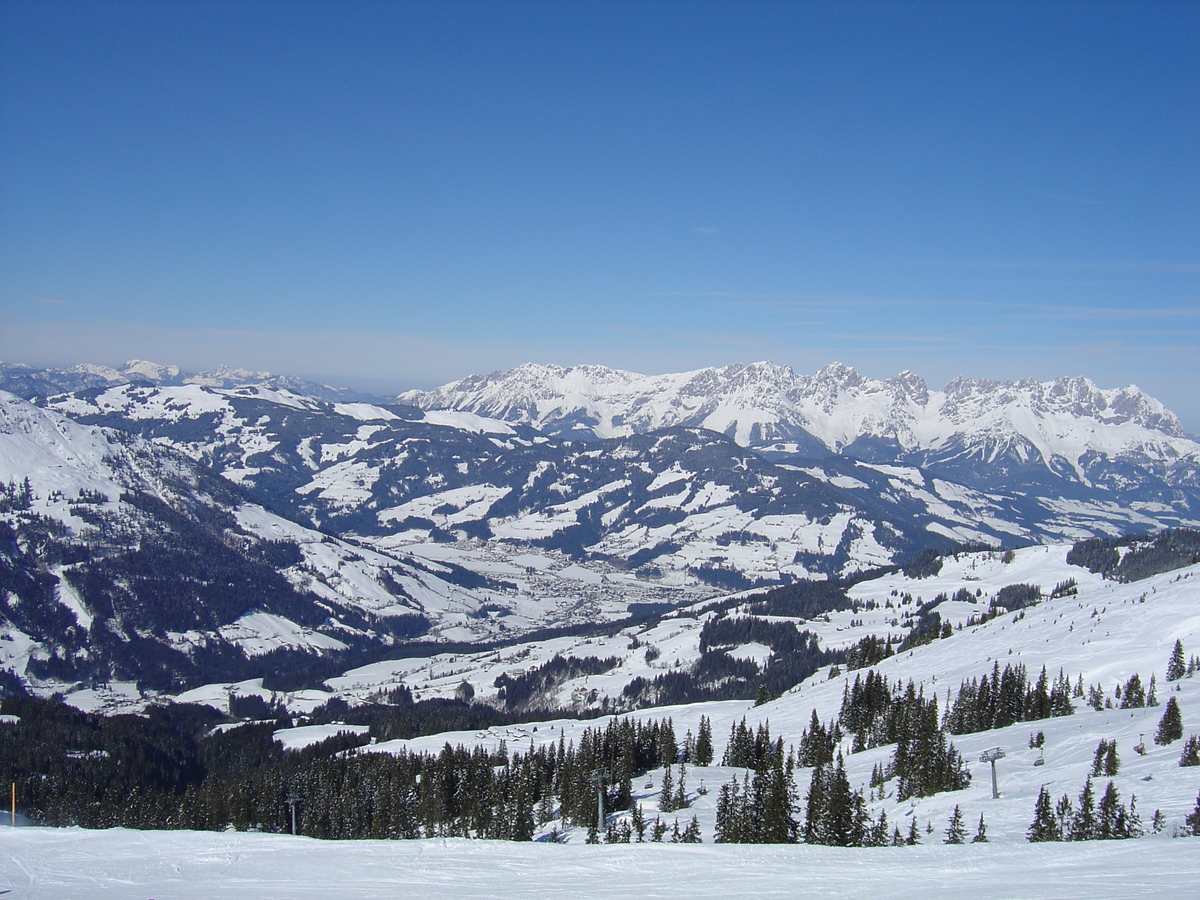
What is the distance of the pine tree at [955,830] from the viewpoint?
196 ft

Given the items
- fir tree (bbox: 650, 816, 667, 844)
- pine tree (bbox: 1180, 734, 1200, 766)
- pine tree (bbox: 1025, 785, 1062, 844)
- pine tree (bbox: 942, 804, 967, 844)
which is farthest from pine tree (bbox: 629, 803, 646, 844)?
pine tree (bbox: 1180, 734, 1200, 766)

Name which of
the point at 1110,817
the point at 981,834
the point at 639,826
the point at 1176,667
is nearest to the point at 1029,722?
the point at 1176,667

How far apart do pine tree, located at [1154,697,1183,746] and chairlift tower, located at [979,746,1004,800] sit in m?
14.0

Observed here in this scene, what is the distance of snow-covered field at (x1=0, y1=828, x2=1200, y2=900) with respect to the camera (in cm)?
3262

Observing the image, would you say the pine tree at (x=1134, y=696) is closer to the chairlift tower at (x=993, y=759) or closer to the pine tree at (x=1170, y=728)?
the pine tree at (x=1170, y=728)

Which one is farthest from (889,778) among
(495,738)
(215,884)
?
(495,738)

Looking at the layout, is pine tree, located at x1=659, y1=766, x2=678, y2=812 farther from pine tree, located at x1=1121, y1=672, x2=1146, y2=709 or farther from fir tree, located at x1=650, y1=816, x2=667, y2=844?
pine tree, located at x1=1121, y1=672, x2=1146, y2=709

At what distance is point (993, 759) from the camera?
246 ft

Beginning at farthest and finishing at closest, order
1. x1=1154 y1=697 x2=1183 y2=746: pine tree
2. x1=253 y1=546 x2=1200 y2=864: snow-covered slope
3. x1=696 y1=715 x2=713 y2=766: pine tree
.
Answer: x1=696 y1=715 x2=713 y2=766: pine tree < x1=1154 y1=697 x2=1183 y2=746: pine tree < x1=253 y1=546 x2=1200 y2=864: snow-covered slope

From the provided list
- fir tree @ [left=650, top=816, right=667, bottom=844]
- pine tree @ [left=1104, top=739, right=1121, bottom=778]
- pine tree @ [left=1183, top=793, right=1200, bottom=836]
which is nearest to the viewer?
pine tree @ [left=1183, top=793, right=1200, bottom=836]

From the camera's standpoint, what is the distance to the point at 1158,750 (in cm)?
7550

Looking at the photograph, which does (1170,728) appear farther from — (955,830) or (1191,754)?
(955,830)

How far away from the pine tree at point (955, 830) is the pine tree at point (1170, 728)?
1142 inches

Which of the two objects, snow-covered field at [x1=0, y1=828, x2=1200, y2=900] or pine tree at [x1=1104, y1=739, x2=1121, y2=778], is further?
pine tree at [x1=1104, y1=739, x2=1121, y2=778]
